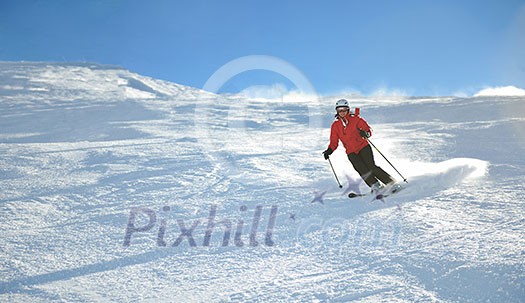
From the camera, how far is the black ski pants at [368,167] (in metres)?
5.39

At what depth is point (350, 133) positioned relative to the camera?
5.36m

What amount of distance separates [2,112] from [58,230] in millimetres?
14440

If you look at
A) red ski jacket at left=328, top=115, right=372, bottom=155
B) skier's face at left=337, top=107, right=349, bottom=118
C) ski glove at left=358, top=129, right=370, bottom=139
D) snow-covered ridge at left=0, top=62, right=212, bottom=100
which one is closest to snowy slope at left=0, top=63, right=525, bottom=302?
red ski jacket at left=328, top=115, right=372, bottom=155

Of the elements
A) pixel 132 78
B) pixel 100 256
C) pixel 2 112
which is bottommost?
pixel 100 256

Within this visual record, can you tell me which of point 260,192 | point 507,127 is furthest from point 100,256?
point 507,127

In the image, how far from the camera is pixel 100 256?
3.98m

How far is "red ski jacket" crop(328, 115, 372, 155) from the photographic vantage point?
5.26 meters

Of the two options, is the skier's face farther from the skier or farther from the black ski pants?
the black ski pants

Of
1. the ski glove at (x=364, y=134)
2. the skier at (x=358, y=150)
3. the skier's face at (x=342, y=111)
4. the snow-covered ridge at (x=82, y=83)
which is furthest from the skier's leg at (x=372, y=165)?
the snow-covered ridge at (x=82, y=83)

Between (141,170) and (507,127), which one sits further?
(507,127)

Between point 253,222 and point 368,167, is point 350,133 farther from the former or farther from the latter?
point 253,222

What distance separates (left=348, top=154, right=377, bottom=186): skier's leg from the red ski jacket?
0.08 metres

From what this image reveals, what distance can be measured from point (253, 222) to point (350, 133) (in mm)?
1652

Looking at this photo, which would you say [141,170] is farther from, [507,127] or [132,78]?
[132,78]
